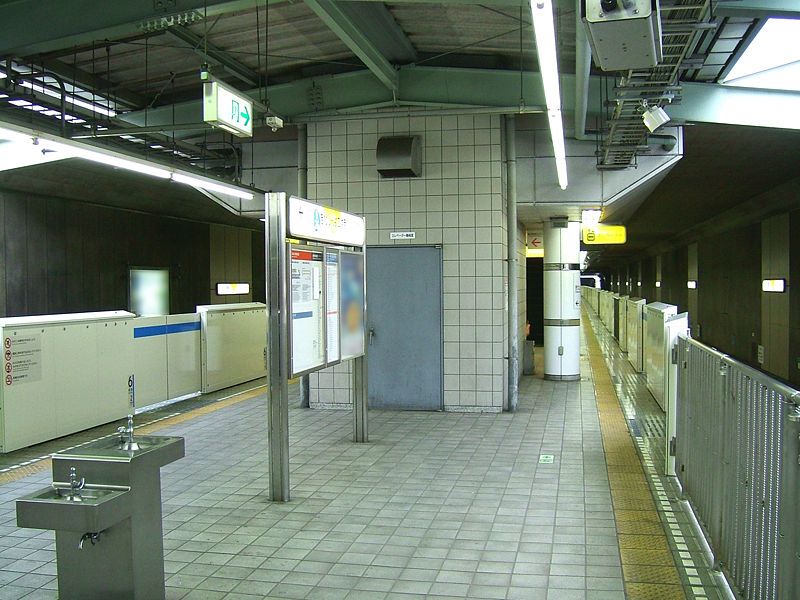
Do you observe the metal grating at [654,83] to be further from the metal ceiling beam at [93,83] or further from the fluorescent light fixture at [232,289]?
the fluorescent light fixture at [232,289]

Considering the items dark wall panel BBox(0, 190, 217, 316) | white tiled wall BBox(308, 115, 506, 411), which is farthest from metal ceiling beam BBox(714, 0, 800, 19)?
dark wall panel BBox(0, 190, 217, 316)

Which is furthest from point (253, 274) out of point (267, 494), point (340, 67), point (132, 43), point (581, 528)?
point (581, 528)

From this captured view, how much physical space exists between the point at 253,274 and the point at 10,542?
1802cm

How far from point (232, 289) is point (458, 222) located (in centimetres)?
1243

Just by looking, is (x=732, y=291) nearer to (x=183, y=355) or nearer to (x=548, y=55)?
(x=183, y=355)

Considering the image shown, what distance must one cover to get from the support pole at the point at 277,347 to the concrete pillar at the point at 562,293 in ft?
24.4

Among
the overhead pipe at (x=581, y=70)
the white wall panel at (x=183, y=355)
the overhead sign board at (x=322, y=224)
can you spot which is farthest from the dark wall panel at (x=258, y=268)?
the overhead sign board at (x=322, y=224)

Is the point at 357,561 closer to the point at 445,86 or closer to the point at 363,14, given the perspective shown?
the point at 363,14

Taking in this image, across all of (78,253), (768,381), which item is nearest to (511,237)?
(768,381)

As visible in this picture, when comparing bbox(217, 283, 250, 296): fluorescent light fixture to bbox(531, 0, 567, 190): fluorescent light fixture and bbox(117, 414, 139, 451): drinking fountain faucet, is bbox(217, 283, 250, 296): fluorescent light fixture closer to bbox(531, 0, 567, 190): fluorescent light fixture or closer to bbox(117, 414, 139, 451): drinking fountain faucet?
bbox(531, 0, 567, 190): fluorescent light fixture

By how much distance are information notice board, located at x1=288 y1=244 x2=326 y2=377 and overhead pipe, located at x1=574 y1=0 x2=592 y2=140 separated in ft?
9.14

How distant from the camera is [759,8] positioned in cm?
555

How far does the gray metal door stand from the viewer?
9.68 meters

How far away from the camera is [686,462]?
5.50 m
